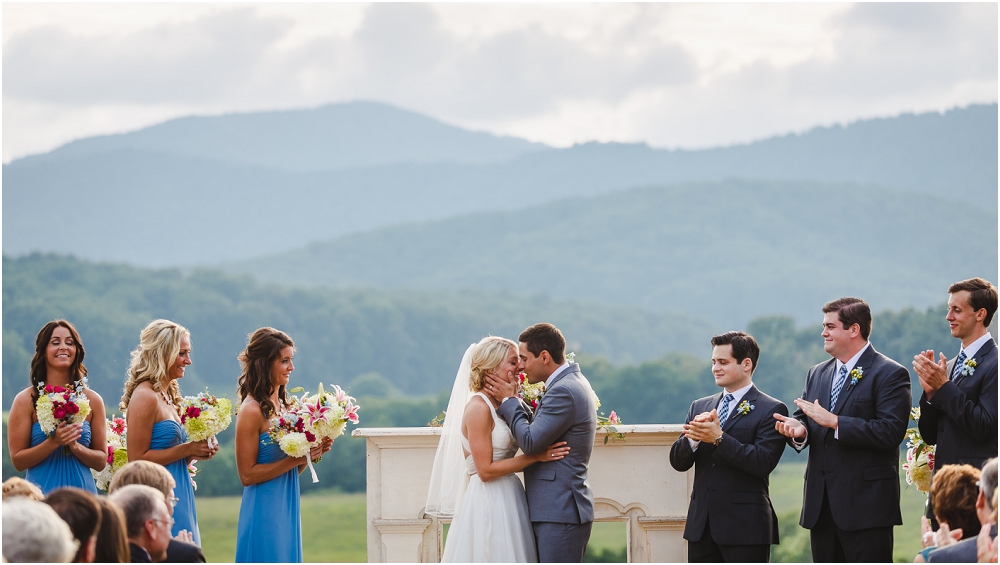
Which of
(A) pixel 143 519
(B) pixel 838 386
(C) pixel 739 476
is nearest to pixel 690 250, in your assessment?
(B) pixel 838 386

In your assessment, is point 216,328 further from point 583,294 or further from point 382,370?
point 583,294

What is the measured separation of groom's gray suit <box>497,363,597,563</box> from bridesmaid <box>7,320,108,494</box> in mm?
Result: 2309

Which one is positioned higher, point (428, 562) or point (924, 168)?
point (924, 168)

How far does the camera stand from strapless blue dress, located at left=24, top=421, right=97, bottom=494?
16.3 feet

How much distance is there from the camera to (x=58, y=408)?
4848 mm

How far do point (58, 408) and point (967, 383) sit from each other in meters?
4.80

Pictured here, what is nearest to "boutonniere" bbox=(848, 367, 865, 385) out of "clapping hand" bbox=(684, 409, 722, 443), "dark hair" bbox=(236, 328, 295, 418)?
"clapping hand" bbox=(684, 409, 722, 443)

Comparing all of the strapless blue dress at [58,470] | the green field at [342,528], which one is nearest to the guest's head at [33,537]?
the strapless blue dress at [58,470]

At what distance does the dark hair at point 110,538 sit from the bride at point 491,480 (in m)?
1.85

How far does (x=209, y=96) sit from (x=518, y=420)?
Result: 4439 inches

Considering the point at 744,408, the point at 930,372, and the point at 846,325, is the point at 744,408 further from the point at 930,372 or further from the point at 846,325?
the point at 930,372

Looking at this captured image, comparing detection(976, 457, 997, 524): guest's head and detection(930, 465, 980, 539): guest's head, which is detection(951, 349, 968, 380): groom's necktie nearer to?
detection(930, 465, 980, 539): guest's head

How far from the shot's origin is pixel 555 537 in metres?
4.67

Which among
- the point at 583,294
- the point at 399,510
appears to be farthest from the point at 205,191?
the point at 399,510
